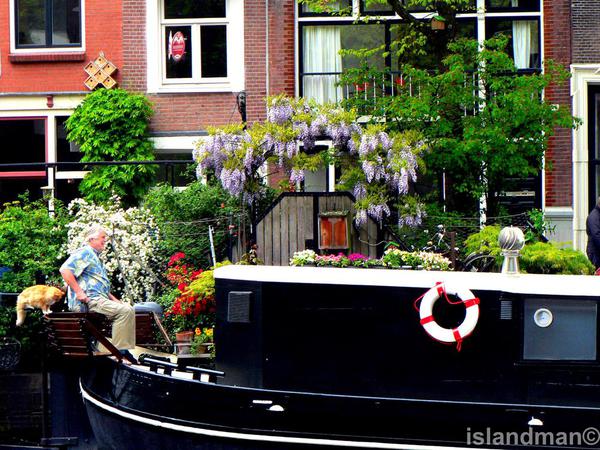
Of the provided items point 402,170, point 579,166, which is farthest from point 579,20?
point 402,170

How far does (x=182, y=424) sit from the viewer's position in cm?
965

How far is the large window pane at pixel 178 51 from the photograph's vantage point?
20.3 m

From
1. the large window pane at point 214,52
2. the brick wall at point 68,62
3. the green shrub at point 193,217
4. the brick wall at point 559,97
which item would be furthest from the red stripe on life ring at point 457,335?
the brick wall at point 68,62

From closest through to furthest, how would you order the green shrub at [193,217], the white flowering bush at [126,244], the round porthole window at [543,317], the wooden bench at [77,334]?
1. the round porthole window at [543,317]
2. the wooden bench at [77,334]
3. the white flowering bush at [126,244]
4. the green shrub at [193,217]

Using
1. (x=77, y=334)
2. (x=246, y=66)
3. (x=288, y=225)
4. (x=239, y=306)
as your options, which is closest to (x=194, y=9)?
(x=246, y=66)

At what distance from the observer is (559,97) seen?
785 inches

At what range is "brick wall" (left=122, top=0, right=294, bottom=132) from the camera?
20219 millimetres

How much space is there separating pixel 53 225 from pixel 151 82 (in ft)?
16.8

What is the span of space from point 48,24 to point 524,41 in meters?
8.36

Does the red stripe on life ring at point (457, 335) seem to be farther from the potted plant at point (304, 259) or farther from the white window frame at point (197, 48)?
the white window frame at point (197, 48)

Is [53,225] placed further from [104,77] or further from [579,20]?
[579,20]

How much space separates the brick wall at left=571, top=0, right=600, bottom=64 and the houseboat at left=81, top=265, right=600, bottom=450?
458 inches

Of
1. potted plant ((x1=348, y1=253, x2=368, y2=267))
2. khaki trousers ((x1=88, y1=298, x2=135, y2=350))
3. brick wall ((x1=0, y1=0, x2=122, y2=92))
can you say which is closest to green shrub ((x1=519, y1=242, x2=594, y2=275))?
potted plant ((x1=348, y1=253, x2=368, y2=267))

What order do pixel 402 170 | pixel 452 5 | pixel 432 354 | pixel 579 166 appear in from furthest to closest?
pixel 579 166 < pixel 452 5 < pixel 402 170 < pixel 432 354
